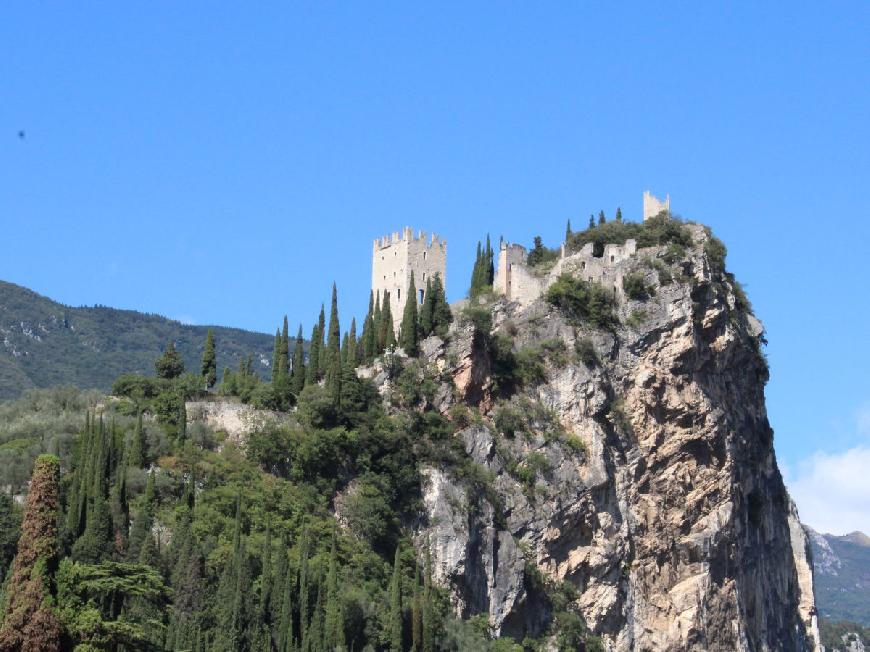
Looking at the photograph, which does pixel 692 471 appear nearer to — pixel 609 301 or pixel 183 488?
pixel 609 301

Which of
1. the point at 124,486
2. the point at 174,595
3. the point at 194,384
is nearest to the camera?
the point at 174,595

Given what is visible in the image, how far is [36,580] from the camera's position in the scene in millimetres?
37781

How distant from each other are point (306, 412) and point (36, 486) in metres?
33.8

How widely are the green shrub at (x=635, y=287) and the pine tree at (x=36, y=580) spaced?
1920 inches

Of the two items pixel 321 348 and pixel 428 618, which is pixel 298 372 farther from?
pixel 428 618

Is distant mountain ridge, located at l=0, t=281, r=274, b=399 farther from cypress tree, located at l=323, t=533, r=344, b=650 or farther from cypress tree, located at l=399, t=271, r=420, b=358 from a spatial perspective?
cypress tree, located at l=323, t=533, r=344, b=650

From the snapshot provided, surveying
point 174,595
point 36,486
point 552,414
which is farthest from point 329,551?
point 36,486

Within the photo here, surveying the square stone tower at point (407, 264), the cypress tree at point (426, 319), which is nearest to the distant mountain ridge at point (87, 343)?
the square stone tower at point (407, 264)

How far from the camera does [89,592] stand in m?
43.3

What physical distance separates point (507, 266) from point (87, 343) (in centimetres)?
8939

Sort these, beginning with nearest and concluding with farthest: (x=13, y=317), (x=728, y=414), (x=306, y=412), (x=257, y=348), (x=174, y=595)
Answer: (x=174, y=595), (x=306, y=412), (x=728, y=414), (x=13, y=317), (x=257, y=348)

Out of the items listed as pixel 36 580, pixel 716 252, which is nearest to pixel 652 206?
pixel 716 252

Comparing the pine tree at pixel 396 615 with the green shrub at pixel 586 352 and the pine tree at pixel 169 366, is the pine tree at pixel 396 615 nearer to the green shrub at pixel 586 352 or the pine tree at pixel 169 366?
the green shrub at pixel 586 352

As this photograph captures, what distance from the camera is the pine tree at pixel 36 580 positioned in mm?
37250
